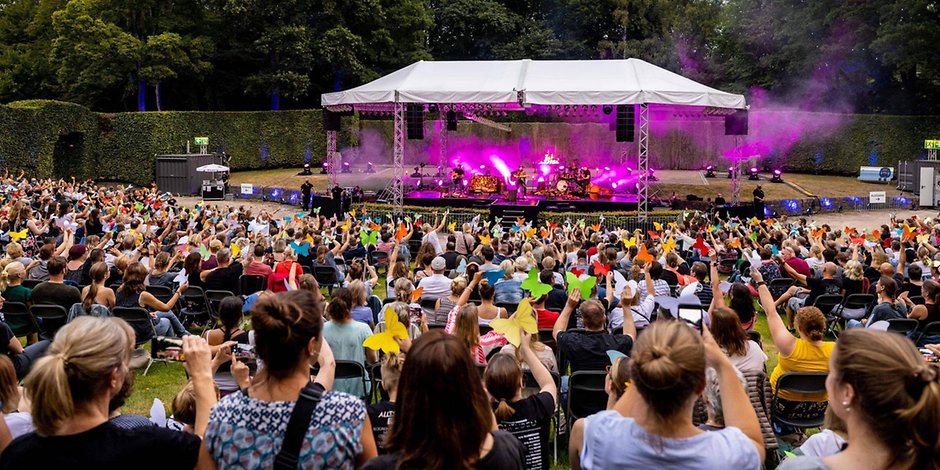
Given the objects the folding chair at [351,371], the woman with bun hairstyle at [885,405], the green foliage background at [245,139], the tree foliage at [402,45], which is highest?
the tree foliage at [402,45]

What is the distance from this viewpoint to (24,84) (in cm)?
4212

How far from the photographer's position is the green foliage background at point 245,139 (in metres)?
32.3

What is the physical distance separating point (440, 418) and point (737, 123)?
2321 centimetres

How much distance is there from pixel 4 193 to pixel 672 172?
28.1m

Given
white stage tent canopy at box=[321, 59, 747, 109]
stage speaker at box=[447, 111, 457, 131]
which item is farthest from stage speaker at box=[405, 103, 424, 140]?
stage speaker at box=[447, 111, 457, 131]

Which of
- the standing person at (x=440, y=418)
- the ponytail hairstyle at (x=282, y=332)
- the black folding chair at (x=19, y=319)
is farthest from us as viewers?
the black folding chair at (x=19, y=319)

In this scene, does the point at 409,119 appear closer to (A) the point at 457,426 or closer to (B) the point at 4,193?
(B) the point at 4,193

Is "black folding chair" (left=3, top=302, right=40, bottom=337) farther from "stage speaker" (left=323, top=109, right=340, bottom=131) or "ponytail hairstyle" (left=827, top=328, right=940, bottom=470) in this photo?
"stage speaker" (left=323, top=109, right=340, bottom=131)

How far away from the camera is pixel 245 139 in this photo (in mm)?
39625

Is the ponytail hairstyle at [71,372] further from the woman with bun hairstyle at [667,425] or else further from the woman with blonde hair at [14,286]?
the woman with blonde hair at [14,286]

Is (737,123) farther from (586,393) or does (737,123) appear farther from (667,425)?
(667,425)

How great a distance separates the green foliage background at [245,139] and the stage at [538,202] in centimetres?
1423

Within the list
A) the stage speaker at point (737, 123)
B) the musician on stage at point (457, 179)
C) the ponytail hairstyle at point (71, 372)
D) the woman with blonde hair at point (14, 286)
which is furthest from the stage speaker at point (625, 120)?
the ponytail hairstyle at point (71, 372)

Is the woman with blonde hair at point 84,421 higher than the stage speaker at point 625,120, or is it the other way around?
the stage speaker at point 625,120
